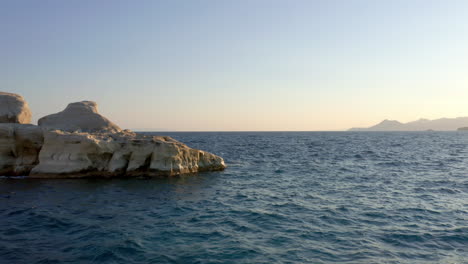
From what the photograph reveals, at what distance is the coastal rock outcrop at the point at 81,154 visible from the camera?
22.8 meters

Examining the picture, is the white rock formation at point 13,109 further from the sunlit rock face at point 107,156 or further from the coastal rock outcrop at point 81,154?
the sunlit rock face at point 107,156

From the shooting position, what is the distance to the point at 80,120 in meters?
28.5

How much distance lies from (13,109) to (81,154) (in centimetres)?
1028

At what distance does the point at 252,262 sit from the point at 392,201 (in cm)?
1106

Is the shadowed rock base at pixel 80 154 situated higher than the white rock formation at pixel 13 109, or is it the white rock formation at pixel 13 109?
the white rock formation at pixel 13 109

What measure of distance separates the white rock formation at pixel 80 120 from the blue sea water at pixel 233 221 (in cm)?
709

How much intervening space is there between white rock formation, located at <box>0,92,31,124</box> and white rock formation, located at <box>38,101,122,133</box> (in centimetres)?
155

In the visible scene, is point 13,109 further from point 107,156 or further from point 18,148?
point 107,156

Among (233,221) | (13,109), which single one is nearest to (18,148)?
(13,109)

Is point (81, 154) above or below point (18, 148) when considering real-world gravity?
below

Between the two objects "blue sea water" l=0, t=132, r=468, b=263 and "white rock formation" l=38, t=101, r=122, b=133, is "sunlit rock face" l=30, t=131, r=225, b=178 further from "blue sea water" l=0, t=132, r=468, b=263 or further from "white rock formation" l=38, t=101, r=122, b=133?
"white rock formation" l=38, t=101, r=122, b=133

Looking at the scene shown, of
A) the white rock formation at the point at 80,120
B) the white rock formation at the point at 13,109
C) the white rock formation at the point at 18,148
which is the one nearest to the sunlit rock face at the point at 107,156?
the white rock formation at the point at 18,148

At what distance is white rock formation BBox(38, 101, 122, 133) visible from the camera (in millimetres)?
27766

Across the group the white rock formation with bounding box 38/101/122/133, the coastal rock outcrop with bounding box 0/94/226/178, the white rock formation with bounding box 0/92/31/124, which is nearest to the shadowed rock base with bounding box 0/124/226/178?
the coastal rock outcrop with bounding box 0/94/226/178
